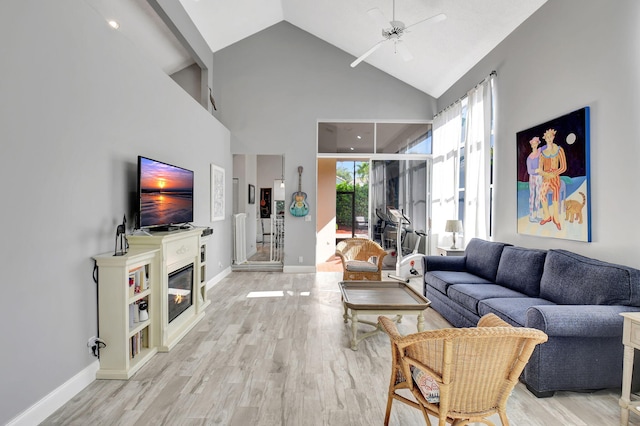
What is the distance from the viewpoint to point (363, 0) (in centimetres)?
469

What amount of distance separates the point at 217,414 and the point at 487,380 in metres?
1.59

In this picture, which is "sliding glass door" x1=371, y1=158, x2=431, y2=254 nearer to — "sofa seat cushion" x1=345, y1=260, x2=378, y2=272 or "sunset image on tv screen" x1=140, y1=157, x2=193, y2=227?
"sofa seat cushion" x1=345, y1=260, x2=378, y2=272

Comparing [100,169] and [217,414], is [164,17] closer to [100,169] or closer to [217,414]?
[100,169]

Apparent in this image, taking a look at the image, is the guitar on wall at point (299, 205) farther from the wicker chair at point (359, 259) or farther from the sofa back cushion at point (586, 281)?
the sofa back cushion at point (586, 281)

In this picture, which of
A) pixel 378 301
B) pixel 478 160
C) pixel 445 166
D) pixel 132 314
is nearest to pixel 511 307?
pixel 378 301

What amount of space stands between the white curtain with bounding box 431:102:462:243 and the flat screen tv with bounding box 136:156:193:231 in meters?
4.10

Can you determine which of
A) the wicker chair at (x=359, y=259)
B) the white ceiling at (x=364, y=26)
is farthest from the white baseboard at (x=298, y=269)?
the white ceiling at (x=364, y=26)

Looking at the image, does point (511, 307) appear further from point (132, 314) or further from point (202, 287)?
point (202, 287)

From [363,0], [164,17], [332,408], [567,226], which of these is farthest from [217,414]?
[363,0]

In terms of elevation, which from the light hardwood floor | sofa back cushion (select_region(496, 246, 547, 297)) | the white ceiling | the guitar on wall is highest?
the white ceiling

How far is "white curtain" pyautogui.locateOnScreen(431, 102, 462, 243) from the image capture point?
5.53 m

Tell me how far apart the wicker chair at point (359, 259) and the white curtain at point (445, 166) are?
164cm

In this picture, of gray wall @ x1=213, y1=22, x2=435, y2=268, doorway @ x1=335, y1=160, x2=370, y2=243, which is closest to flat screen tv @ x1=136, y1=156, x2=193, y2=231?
gray wall @ x1=213, y1=22, x2=435, y2=268

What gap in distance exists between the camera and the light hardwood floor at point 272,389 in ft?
6.76
